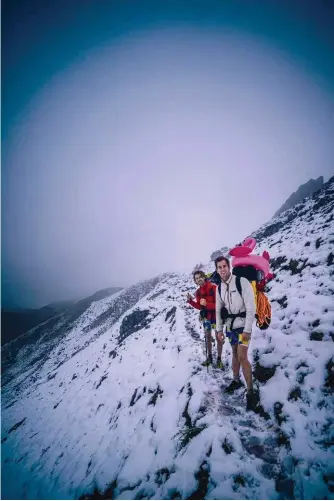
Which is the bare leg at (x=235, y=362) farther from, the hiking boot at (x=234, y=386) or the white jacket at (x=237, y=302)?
the white jacket at (x=237, y=302)

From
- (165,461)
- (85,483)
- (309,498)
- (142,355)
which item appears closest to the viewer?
(309,498)

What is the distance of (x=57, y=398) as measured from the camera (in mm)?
14484

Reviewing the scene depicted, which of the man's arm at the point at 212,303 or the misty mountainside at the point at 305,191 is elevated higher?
the misty mountainside at the point at 305,191

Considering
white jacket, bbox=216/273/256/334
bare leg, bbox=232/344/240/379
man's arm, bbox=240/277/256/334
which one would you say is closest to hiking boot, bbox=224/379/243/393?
bare leg, bbox=232/344/240/379

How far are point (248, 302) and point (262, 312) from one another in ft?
2.08

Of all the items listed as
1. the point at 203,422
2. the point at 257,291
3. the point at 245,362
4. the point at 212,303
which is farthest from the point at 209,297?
the point at 203,422

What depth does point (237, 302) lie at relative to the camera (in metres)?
4.48

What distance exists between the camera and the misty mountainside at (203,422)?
3.22 meters

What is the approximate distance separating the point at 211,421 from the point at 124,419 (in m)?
4.24

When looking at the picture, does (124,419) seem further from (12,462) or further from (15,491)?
(12,462)

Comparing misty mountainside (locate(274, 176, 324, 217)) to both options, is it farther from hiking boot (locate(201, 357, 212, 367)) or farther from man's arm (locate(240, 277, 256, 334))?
man's arm (locate(240, 277, 256, 334))

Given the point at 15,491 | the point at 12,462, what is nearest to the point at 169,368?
the point at 15,491

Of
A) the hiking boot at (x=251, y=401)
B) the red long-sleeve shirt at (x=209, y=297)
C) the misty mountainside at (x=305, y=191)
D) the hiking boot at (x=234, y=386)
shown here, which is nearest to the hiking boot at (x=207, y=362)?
the hiking boot at (x=234, y=386)

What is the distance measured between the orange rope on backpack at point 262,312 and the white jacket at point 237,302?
1.24 feet
